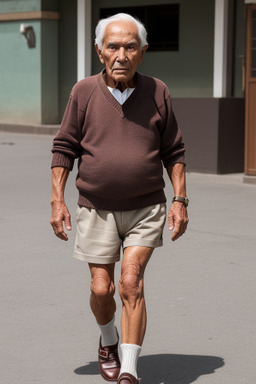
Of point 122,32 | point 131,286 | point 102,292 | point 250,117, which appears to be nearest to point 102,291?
point 102,292

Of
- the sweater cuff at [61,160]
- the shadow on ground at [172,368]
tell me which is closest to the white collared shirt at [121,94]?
the sweater cuff at [61,160]

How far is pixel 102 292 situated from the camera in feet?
14.4

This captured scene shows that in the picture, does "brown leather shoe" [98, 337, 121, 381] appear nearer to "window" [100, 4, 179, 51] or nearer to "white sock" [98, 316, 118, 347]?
"white sock" [98, 316, 118, 347]

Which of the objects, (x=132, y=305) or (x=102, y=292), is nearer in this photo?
(x=132, y=305)

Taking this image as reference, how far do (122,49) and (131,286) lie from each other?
1096mm

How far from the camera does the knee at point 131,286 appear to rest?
4.27 m

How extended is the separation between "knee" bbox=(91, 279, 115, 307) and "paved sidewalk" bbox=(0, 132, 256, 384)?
17.0 inches

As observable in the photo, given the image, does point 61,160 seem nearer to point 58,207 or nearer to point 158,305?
point 58,207

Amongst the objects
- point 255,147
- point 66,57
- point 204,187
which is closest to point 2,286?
point 204,187

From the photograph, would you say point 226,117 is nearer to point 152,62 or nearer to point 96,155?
point 152,62

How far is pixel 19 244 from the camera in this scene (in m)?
8.13

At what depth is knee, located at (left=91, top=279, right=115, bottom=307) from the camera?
438 cm

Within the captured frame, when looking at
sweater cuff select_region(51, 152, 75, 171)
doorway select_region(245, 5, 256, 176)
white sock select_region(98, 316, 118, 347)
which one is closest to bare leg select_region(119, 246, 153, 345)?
white sock select_region(98, 316, 118, 347)

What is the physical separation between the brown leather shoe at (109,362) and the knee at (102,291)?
293mm
